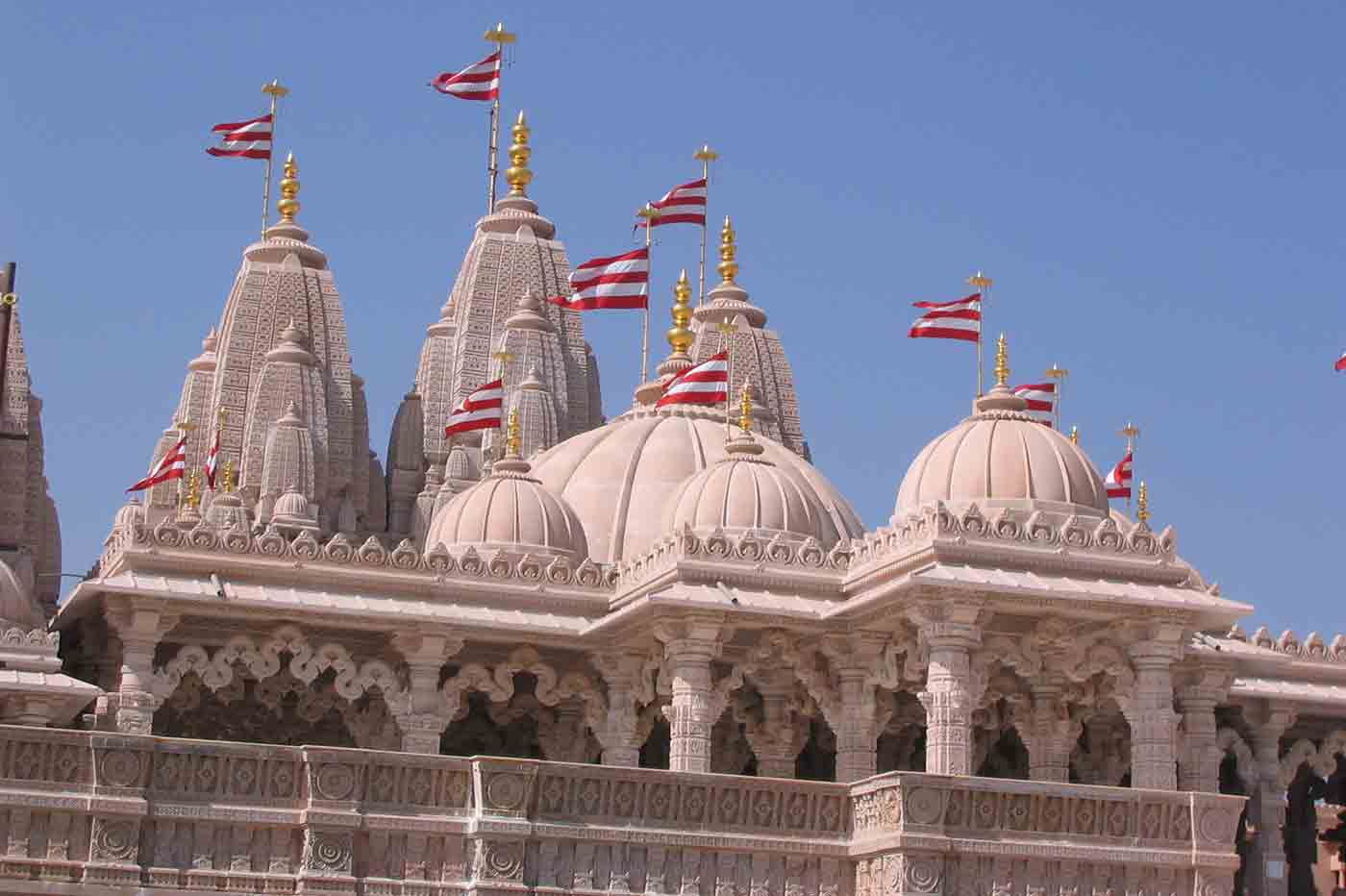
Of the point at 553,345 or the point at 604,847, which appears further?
the point at 553,345

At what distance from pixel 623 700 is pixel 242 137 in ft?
58.3

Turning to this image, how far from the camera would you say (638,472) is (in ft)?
129

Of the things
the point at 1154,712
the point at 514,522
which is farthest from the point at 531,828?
the point at 514,522

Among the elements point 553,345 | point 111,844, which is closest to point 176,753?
point 111,844

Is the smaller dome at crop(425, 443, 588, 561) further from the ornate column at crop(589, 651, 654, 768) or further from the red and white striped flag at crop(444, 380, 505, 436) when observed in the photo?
the red and white striped flag at crop(444, 380, 505, 436)

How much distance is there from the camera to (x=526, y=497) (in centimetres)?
3550

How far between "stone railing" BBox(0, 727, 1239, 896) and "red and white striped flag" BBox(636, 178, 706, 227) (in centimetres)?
1969

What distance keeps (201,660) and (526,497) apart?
568 centimetres

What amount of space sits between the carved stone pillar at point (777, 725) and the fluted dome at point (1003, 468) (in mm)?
2805

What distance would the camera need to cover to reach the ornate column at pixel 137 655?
30516mm

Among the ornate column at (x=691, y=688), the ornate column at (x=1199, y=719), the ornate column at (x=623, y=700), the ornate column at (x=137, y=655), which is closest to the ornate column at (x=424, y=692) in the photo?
the ornate column at (x=623, y=700)

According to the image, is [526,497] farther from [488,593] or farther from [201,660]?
[201,660]

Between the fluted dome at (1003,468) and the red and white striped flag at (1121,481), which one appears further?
the red and white striped flag at (1121,481)

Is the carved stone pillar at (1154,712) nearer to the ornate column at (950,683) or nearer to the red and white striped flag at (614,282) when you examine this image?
the ornate column at (950,683)
